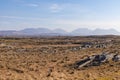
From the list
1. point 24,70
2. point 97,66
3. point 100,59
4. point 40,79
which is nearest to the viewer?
point 40,79

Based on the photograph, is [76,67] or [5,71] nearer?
[5,71]

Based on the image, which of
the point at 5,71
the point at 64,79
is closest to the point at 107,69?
the point at 64,79

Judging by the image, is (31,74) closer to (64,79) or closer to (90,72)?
(64,79)

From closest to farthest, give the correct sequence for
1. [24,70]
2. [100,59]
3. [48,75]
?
1. [48,75]
2. [24,70]
3. [100,59]

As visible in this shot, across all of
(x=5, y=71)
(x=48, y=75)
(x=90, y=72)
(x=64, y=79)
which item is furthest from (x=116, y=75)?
(x=5, y=71)


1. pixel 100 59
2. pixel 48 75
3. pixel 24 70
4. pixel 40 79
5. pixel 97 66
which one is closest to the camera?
pixel 40 79

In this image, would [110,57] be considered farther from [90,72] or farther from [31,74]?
[31,74]

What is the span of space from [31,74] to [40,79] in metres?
2.62

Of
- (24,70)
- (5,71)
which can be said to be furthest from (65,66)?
(5,71)

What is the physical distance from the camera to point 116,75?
2748 centimetres

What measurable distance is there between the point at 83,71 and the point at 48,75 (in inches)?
195

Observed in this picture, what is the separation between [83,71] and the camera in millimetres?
30828

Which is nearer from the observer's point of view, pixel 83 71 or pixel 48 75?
pixel 48 75

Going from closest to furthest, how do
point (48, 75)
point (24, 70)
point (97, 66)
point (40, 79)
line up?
point (40, 79)
point (48, 75)
point (24, 70)
point (97, 66)
